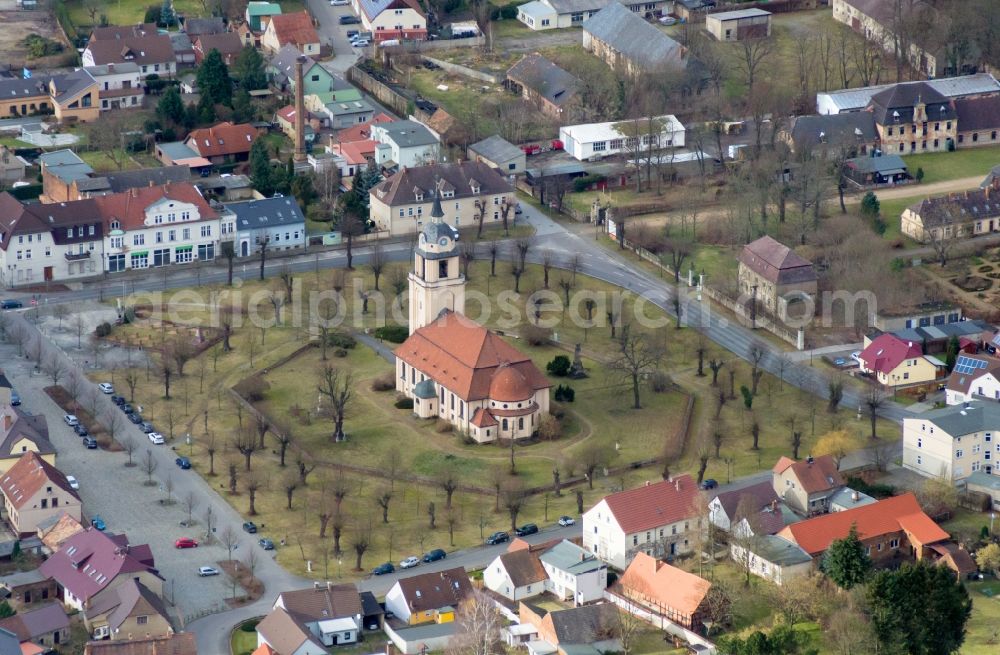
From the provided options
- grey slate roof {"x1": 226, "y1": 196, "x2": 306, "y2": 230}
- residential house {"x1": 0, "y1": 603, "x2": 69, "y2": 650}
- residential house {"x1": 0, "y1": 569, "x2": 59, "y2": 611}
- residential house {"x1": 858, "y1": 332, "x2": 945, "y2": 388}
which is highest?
grey slate roof {"x1": 226, "y1": 196, "x2": 306, "y2": 230}

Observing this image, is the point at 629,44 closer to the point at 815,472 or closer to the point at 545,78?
the point at 545,78

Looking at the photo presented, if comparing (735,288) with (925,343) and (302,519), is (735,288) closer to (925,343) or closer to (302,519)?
(925,343)

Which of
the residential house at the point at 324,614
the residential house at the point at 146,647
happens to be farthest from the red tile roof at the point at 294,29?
the residential house at the point at 146,647

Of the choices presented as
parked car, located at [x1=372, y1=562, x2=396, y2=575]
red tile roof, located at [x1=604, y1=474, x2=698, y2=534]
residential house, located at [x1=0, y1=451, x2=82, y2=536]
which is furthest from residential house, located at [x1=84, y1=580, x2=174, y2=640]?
red tile roof, located at [x1=604, y1=474, x2=698, y2=534]

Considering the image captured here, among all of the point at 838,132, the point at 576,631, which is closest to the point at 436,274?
the point at 576,631

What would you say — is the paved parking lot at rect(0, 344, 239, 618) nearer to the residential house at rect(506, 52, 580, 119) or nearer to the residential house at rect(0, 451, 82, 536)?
the residential house at rect(0, 451, 82, 536)

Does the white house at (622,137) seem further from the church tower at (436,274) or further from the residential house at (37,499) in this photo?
the residential house at (37,499)

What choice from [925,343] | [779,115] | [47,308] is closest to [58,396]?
[47,308]
